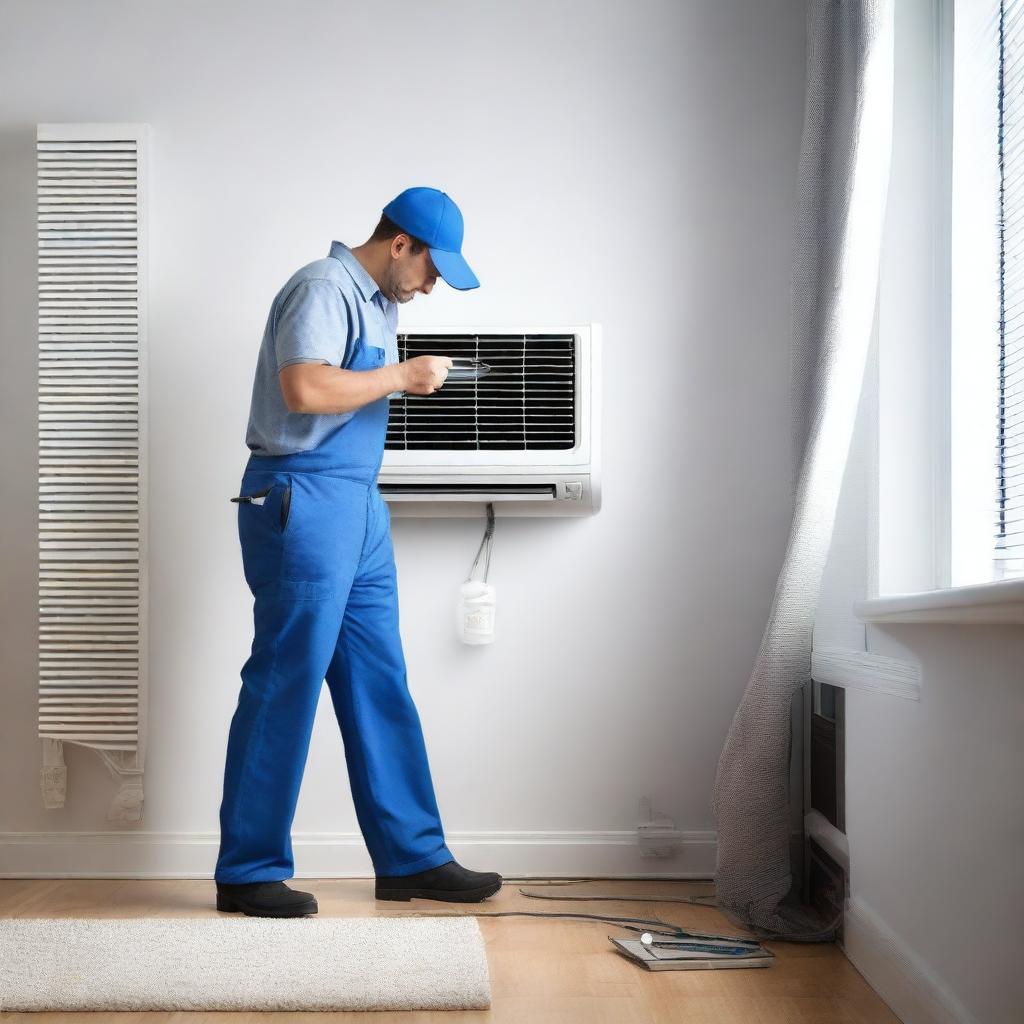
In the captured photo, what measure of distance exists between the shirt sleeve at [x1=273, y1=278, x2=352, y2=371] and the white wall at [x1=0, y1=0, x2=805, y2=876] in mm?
454

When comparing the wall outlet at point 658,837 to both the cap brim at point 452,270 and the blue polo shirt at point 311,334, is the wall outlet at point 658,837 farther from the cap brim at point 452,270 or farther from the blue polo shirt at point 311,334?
the cap brim at point 452,270

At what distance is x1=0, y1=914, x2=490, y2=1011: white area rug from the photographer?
5.71ft

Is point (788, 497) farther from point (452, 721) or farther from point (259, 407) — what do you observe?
point (259, 407)

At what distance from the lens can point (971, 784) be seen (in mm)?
1448

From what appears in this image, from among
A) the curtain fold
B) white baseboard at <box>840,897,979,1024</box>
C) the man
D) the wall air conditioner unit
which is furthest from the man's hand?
white baseboard at <box>840,897,979,1024</box>

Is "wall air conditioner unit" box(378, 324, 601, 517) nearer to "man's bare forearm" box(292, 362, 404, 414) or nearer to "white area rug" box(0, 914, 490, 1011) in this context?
"man's bare forearm" box(292, 362, 404, 414)

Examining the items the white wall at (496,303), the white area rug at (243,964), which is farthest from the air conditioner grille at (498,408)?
the white area rug at (243,964)

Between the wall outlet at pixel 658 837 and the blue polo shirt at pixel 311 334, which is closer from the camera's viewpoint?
the blue polo shirt at pixel 311 334

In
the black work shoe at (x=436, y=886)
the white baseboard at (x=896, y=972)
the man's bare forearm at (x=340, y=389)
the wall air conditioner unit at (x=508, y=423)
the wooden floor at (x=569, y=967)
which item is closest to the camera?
the white baseboard at (x=896, y=972)

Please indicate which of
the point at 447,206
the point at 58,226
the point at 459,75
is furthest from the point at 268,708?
the point at 459,75

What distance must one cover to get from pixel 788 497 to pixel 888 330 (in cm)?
68

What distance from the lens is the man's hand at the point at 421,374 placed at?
7.21ft

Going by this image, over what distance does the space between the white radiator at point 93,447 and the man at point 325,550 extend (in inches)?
18.4

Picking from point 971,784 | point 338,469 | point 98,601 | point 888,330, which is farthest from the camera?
point 98,601
